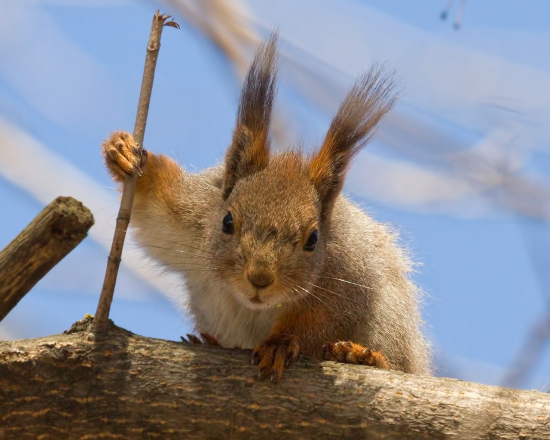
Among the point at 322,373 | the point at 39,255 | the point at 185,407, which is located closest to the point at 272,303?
the point at 322,373

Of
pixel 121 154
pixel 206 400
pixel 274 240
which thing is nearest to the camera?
pixel 206 400

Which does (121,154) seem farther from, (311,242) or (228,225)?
(311,242)

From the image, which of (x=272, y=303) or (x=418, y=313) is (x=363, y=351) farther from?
(x=418, y=313)

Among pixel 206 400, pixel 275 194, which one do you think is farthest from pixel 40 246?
pixel 275 194

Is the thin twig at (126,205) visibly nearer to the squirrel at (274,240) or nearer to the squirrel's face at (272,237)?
the squirrel at (274,240)

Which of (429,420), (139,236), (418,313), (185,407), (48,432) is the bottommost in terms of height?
(48,432)

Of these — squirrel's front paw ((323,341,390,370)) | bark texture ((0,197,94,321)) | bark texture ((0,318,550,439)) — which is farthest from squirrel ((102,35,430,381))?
bark texture ((0,197,94,321))
